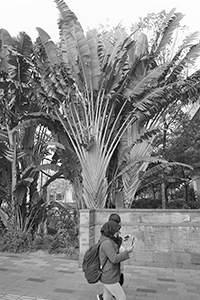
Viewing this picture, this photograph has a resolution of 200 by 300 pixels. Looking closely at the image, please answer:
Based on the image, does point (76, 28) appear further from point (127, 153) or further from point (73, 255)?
point (73, 255)

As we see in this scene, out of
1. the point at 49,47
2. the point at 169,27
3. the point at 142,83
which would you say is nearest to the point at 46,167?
the point at 49,47

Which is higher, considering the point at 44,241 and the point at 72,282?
the point at 44,241

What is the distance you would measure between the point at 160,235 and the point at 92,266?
396cm

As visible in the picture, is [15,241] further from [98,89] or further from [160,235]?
[98,89]

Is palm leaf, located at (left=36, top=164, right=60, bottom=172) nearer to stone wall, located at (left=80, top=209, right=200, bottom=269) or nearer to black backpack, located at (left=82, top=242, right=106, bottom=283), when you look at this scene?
stone wall, located at (left=80, top=209, right=200, bottom=269)

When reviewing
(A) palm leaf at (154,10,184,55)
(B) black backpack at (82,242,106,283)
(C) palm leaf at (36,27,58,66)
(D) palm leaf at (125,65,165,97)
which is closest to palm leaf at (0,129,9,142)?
(C) palm leaf at (36,27,58,66)

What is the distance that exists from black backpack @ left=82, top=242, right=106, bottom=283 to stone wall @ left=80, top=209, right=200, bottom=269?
3.59m

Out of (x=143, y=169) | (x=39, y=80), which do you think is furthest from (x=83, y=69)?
(x=143, y=169)

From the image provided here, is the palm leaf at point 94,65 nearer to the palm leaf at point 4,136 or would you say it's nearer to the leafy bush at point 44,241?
the palm leaf at point 4,136

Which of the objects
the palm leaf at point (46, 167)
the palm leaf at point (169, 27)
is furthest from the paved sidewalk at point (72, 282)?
the palm leaf at point (169, 27)

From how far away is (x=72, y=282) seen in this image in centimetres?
547

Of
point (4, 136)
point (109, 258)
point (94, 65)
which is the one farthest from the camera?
point (4, 136)

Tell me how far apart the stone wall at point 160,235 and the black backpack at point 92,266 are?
359 centimetres

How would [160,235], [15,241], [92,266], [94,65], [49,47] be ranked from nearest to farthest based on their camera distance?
[92,266] < [160,235] < [94,65] < [15,241] < [49,47]
